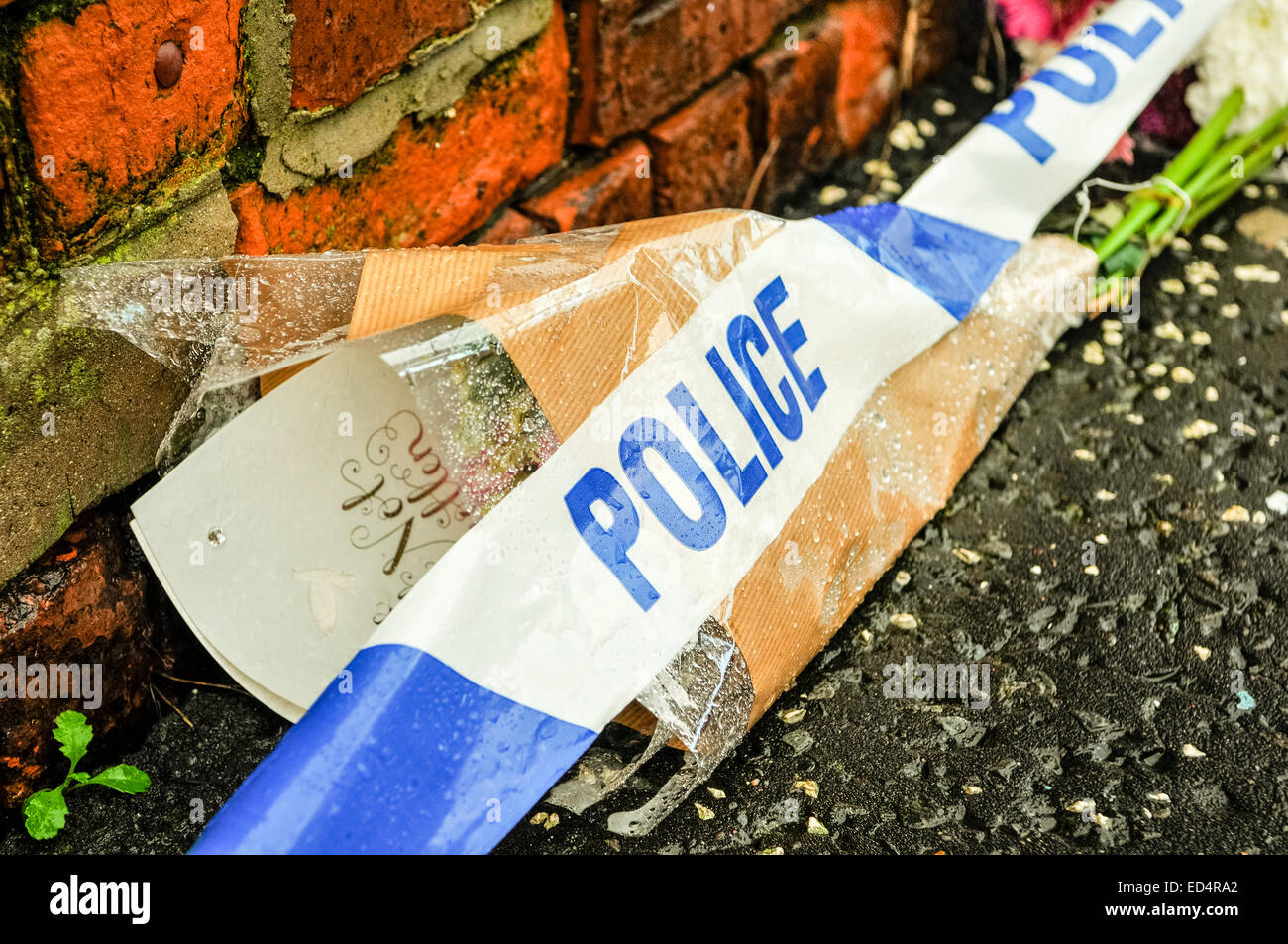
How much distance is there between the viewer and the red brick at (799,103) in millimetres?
1805

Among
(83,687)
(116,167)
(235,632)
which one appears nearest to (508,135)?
(116,167)

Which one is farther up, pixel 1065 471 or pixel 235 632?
pixel 235 632

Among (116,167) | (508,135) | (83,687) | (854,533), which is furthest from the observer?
(508,135)

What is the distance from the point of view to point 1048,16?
6.83ft

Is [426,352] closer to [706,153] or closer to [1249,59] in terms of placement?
[706,153]

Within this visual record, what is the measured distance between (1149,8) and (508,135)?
3.76 feet

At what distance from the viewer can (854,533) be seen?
4.31ft

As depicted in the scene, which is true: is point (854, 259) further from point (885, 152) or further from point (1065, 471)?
point (885, 152)

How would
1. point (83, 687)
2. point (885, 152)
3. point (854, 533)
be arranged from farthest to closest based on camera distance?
point (885, 152)
point (854, 533)
point (83, 687)

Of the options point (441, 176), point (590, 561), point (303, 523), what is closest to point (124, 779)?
point (303, 523)

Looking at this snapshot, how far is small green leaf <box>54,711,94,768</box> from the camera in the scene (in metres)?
1.05

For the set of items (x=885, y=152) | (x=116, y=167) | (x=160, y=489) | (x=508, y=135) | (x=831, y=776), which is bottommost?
(x=831, y=776)

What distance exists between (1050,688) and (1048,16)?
1.38 m

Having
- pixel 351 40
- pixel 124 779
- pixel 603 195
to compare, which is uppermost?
pixel 351 40
